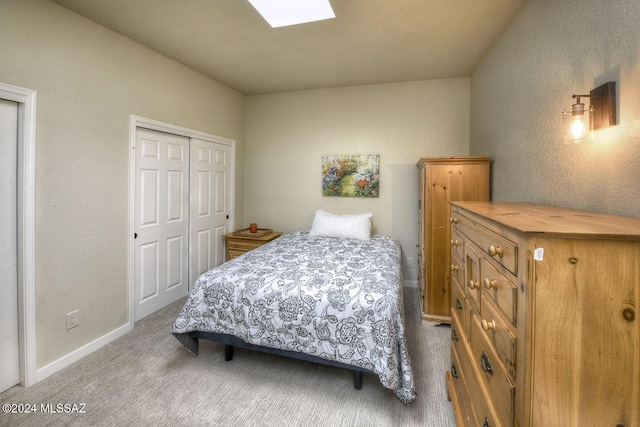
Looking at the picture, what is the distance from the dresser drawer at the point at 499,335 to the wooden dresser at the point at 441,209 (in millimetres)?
1670

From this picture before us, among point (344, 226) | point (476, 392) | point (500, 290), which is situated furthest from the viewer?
point (344, 226)

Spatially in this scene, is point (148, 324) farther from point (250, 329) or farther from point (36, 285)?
point (250, 329)

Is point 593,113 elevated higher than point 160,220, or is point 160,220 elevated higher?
point 593,113

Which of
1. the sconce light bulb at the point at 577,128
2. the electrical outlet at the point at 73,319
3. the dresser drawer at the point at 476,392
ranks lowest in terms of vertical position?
the electrical outlet at the point at 73,319

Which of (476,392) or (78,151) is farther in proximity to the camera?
(78,151)

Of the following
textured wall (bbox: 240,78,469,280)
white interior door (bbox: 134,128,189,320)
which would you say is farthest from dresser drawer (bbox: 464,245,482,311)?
white interior door (bbox: 134,128,189,320)

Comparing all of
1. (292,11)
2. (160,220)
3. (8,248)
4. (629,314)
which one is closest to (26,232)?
(8,248)

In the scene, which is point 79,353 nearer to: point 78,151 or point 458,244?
point 78,151

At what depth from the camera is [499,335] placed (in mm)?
916

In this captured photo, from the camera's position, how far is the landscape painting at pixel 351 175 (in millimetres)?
3695

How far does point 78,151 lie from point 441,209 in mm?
3038

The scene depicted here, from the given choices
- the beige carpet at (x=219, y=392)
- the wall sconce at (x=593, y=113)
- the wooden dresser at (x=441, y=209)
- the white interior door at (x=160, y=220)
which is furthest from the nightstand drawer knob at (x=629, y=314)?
the white interior door at (x=160, y=220)

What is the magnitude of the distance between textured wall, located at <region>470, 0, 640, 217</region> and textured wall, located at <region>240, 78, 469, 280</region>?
921 mm

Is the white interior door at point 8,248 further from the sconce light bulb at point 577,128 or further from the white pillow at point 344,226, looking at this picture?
the sconce light bulb at point 577,128
